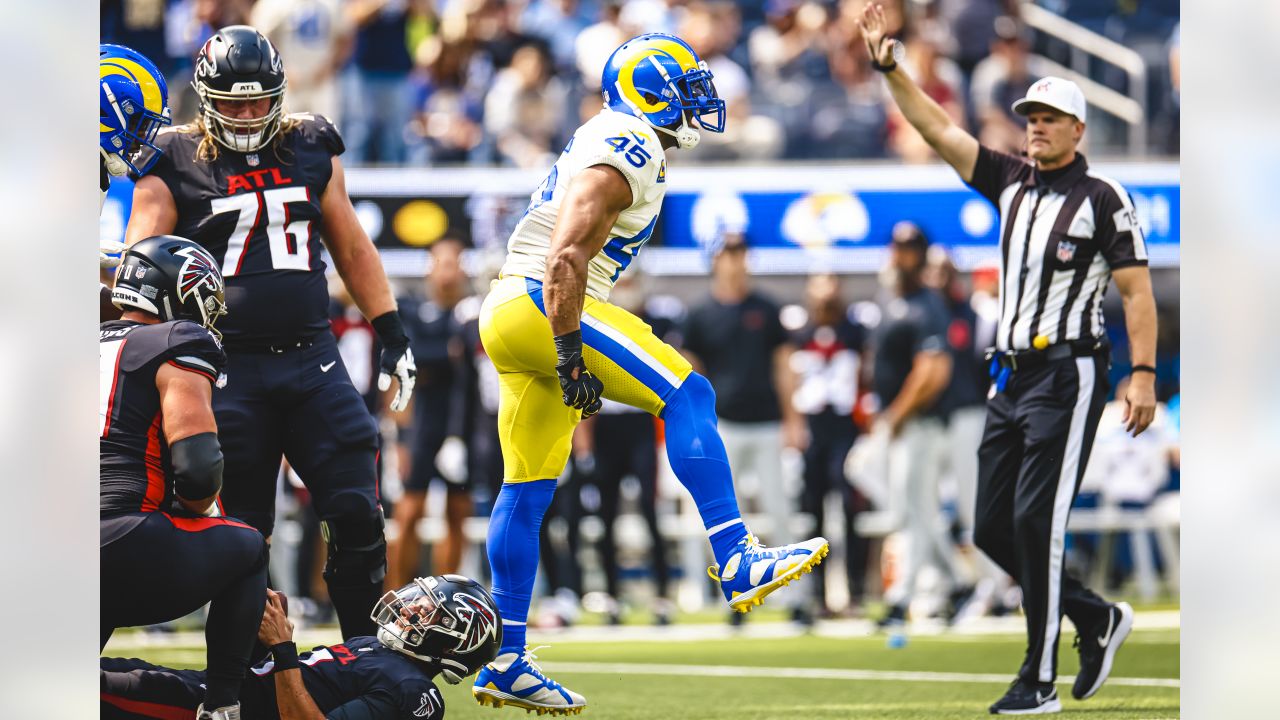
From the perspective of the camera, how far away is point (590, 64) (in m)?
15.1

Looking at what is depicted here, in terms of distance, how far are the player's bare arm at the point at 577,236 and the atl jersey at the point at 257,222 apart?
1.02 m

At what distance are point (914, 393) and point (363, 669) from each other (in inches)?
253

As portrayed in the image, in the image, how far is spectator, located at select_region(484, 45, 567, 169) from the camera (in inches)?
540

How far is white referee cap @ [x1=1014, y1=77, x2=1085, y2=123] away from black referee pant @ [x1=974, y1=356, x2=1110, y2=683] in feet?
3.23

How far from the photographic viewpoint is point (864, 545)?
11547mm

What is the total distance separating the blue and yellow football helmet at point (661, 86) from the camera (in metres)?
5.66

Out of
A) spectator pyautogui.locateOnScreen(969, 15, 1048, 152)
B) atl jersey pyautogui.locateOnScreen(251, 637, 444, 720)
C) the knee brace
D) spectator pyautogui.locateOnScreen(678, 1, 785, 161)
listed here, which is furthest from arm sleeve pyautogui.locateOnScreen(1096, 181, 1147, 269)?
spectator pyautogui.locateOnScreen(969, 15, 1048, 152)

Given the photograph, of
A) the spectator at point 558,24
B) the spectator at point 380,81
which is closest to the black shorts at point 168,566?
the spectator at point 380,81

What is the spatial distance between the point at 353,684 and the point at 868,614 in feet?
22.6

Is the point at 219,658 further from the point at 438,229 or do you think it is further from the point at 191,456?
the point at 438,229

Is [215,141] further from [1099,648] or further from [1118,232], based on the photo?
[1099,648]

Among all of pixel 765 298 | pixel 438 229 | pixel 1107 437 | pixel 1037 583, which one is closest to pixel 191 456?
pixel 1037 583
